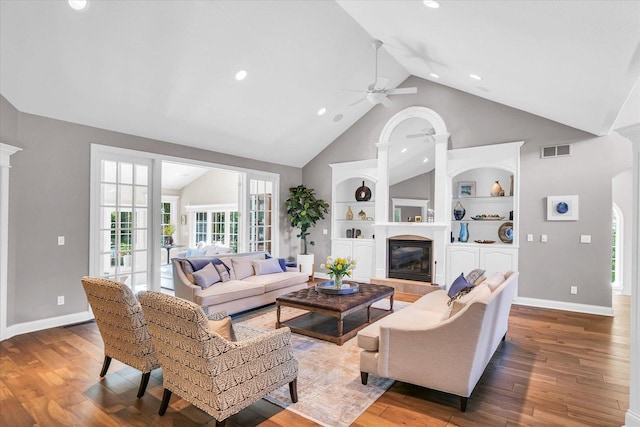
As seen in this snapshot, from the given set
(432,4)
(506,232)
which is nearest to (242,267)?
(432,4)

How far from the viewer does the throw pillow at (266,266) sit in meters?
5.62

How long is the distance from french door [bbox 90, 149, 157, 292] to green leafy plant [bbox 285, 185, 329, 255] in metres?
3.17

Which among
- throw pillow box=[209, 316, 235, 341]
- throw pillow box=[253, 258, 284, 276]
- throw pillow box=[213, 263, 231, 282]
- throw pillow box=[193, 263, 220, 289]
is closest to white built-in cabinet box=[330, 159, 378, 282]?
throw pillow box=[253, 258, 284, 276]

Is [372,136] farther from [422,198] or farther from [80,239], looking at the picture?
[80,239]

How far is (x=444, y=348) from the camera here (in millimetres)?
2471

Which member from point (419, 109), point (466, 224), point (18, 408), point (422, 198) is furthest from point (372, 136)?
point (18, 408)

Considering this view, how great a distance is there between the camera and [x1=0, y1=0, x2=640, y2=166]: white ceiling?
119 inches

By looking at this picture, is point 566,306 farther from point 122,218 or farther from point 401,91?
point 122,218

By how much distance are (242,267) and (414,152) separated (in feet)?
14.0

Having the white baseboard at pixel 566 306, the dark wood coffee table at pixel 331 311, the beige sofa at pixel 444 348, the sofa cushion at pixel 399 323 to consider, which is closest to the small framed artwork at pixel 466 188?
the white baseboard at pixel 566 306

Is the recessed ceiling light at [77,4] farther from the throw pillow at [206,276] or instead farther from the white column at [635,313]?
the white column at [635,313]

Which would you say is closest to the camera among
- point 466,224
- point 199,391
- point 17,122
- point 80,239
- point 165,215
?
point 199,391

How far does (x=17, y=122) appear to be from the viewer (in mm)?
4070

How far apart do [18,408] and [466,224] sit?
642cm
